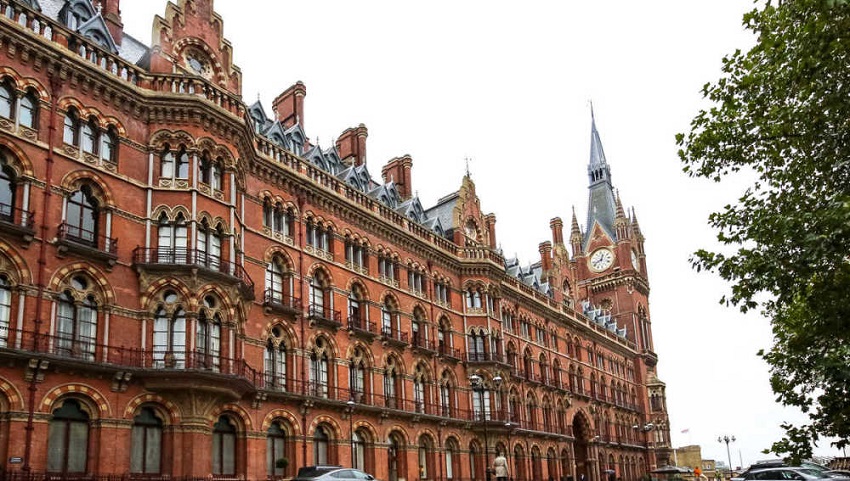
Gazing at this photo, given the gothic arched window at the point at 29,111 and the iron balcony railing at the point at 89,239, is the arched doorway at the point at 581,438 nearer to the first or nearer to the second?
the iron balcony railing at the point at 89,239

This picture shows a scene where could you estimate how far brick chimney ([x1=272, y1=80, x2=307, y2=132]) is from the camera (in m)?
46.3

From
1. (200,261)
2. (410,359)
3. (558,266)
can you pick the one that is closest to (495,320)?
(410,359)

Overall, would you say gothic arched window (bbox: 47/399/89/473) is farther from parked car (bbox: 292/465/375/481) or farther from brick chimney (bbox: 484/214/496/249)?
brick chimney (bbox: 484/214/496/249)

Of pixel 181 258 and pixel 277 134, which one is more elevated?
pixel 277 134

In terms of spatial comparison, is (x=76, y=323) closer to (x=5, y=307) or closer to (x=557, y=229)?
(x=5, y=307)

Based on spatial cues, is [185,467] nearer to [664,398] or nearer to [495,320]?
[495,320]

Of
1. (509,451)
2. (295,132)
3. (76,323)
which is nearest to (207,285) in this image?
(76,323)

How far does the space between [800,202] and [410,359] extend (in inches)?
1135

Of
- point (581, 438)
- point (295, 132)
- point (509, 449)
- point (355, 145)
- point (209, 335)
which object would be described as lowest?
point (509, 449)

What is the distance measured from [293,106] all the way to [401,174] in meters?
11.7

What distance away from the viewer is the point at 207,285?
100 feet

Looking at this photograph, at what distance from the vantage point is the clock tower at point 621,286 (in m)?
85.2

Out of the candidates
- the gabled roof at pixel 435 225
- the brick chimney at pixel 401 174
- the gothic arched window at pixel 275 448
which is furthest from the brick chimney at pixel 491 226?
the gothic arched window at pixel 275 448

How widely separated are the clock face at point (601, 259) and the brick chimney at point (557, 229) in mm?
12847
